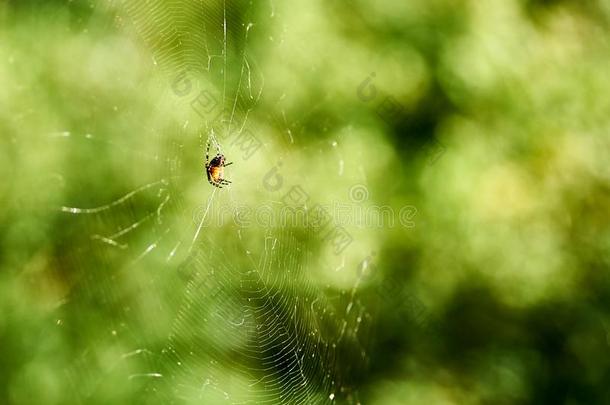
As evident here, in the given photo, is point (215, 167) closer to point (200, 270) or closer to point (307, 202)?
→ point (200, 270)

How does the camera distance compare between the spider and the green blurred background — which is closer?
the spider

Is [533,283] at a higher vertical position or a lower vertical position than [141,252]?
lower

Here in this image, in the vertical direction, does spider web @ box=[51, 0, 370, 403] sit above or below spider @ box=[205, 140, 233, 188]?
below

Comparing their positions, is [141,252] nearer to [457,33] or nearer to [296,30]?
[296,30]

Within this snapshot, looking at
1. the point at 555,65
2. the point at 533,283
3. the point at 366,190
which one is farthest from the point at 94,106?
the point at 555,65
